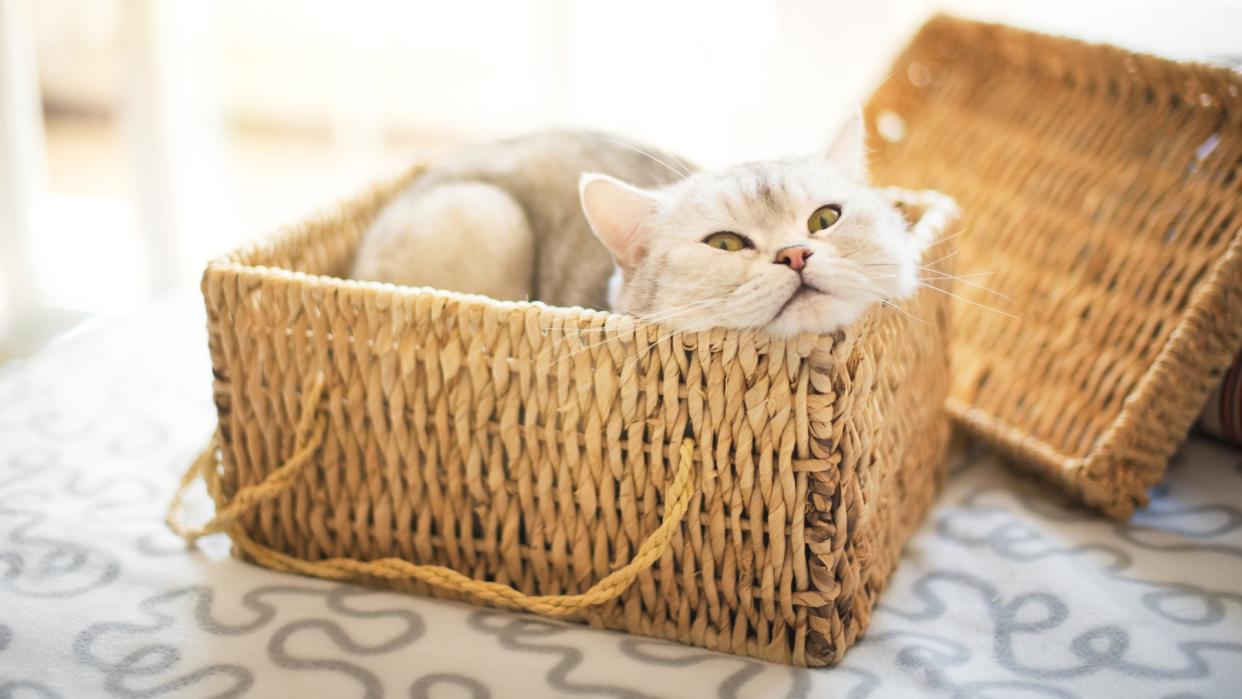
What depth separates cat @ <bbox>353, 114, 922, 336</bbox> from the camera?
96cm

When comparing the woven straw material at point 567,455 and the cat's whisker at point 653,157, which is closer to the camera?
the woven straw material at point 567,455

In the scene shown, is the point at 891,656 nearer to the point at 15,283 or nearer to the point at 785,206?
the point at 785,206

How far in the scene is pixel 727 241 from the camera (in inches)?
41.2

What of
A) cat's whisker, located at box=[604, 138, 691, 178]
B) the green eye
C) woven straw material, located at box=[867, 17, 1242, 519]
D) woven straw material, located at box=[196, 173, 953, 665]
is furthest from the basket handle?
woven straw material, located at box=[867, 17, 1242, 519]

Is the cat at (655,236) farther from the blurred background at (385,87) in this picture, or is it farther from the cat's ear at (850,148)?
the blurred background at (385,87)

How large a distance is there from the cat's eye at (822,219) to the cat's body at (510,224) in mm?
244

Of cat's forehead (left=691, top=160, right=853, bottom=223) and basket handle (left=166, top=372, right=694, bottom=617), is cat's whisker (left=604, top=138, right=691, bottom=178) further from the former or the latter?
basket handle (left=166, top=372, right=694, bottom=617)

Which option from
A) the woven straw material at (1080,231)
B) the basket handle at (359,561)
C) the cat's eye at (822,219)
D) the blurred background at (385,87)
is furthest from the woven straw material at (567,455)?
the blurred background at (385,87)

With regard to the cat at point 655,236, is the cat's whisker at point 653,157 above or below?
above

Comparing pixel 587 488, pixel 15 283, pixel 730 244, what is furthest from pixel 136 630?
pixel 15 283

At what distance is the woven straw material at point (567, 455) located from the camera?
96cm

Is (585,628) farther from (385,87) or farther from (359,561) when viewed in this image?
(385,87)

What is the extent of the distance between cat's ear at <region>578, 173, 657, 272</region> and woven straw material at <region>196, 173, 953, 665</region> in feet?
0.49

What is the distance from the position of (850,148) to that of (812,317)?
351 millimetres
